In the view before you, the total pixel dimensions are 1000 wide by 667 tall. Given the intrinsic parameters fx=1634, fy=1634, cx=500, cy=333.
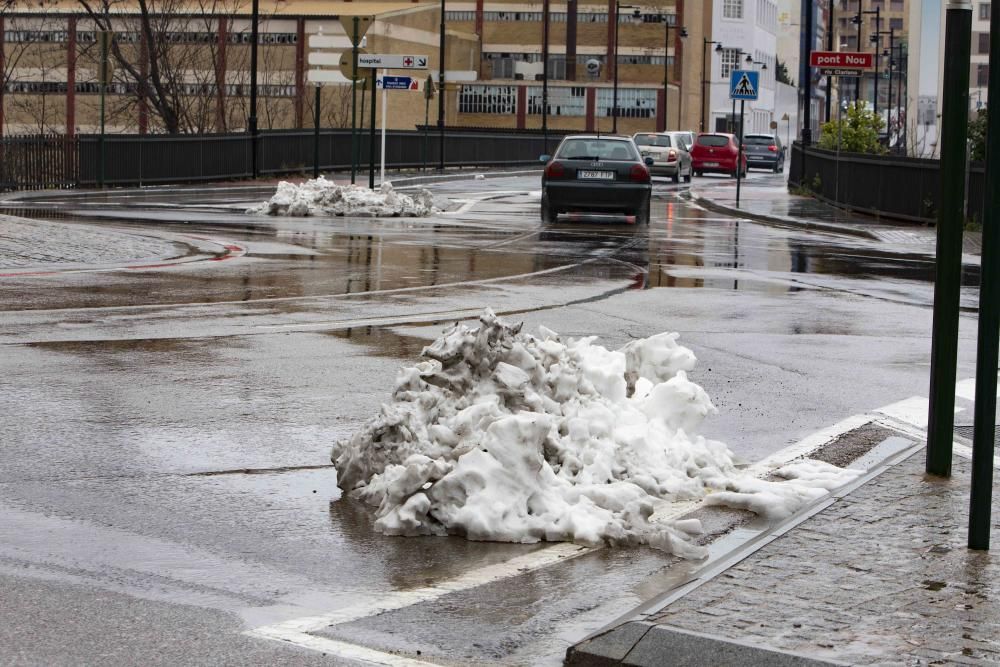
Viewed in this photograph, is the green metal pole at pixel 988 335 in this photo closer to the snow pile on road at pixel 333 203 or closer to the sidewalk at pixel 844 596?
the sidewalk at pixel 844 596

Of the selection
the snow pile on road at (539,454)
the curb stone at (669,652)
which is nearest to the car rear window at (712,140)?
the snow pile on road at (539,454)

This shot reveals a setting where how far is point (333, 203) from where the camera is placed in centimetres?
2856

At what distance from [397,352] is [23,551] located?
5472 millimetres

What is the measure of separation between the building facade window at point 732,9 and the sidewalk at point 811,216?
81.9m

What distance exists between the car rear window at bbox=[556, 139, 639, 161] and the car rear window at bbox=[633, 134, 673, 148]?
26.2 metres

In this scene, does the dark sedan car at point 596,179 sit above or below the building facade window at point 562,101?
below

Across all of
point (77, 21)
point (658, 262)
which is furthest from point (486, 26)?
point (658, 262)

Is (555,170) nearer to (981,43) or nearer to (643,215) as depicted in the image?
(643,215)

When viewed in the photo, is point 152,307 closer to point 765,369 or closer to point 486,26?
point 765,369

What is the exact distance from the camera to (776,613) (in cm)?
502

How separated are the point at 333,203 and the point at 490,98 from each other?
84.1 metres

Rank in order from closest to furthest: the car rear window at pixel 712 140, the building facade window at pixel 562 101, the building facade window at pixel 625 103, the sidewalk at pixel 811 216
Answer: the sidewalk at pixel 811 216, the car rear window at pixel 712 140, the building facade window at pixel 625 103, the building facade window at pixel 562 101

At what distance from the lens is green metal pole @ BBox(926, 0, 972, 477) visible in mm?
6934

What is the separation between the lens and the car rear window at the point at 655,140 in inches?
2101
